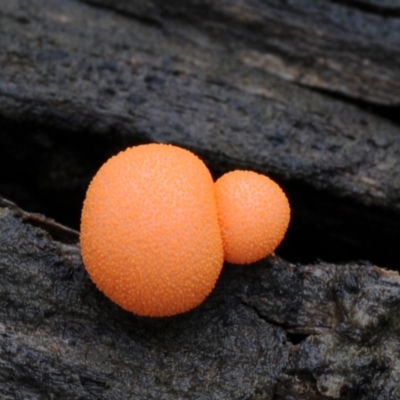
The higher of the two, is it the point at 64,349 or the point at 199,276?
the point at 199,276

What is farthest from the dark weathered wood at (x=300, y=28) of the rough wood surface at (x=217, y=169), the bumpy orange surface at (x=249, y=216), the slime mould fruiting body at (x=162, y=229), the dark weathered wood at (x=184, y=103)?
the slime mould fruiting body at (x=162, y=229)

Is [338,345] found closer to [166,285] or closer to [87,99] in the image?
[166,285]

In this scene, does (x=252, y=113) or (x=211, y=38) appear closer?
(x=252, y=113)

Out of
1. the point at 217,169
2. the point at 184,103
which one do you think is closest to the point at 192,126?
the point at 184,103

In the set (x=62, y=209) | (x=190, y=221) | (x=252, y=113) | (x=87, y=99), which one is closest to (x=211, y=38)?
(x=252, y=113)

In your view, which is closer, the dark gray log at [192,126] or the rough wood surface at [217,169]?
the rough wood surface at [217,169]

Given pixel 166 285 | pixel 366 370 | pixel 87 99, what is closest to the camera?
pixel 166 285

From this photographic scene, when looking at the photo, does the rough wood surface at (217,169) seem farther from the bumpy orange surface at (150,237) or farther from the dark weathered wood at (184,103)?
the bumpy orange surface at (150,237)

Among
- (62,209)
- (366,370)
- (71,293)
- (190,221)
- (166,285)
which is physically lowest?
(62,209)
